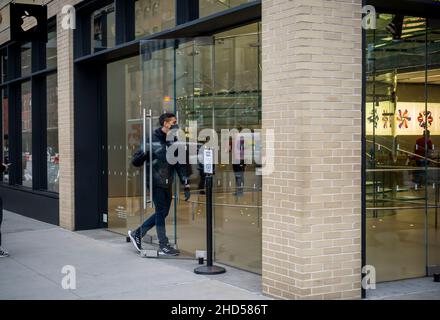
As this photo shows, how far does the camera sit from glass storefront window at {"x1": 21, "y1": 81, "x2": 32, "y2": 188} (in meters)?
15.1

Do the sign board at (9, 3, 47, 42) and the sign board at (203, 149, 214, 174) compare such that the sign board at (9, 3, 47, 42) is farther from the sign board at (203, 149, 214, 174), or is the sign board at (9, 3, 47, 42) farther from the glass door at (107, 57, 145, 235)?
the sign board at (203, 149, 214, 174)

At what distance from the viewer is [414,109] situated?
455 inches

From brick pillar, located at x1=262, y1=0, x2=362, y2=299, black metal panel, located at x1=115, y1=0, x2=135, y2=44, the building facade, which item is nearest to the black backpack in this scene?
the building facade

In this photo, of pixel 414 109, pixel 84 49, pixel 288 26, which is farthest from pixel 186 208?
pixel 288 26

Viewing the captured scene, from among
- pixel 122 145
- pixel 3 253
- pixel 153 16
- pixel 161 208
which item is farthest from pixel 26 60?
pixel 161 208

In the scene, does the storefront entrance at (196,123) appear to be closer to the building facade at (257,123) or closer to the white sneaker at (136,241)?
the building facade at (257,123)

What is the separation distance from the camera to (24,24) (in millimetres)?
11977

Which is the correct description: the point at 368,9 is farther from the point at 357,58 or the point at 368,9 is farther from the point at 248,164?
the point at 248,164

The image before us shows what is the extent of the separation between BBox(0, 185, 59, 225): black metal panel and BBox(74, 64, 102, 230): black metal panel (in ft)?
3.49

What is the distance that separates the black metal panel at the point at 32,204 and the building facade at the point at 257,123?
66 millimetres

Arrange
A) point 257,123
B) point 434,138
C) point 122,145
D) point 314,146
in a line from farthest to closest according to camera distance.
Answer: point 257,123 → point 122,145 → point 434,138 → point 314,146

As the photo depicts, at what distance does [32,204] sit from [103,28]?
15.5 feet

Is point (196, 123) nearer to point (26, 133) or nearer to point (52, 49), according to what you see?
point (52, 49)

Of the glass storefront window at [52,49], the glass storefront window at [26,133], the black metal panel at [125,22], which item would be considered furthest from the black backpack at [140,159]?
the glass storefront window at [26,133]
